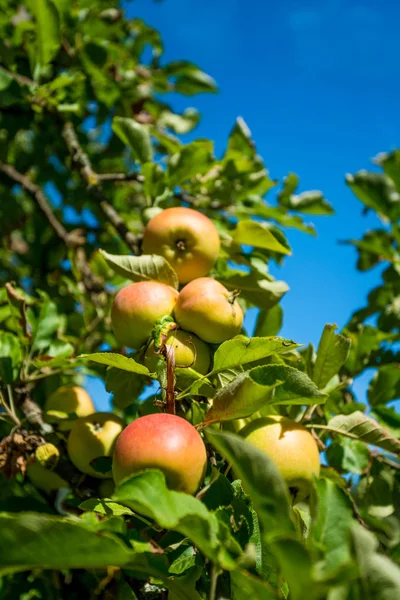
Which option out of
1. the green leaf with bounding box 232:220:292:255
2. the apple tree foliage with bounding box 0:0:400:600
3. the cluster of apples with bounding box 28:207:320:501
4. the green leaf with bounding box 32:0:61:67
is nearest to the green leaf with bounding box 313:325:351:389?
the apple tree foliage with bounding box 0:0:400:600

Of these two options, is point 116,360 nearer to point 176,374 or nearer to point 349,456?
point 176,374

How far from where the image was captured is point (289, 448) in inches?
37.6

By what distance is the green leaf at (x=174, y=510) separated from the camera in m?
0.58

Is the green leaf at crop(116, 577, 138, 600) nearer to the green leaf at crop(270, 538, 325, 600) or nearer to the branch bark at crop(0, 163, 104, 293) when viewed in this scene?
the green leaf at crop(270, 538, 325, 600)

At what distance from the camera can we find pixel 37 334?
1.50 meters

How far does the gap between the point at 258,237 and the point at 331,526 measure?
82 cm

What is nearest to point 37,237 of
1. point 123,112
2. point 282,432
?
point 123,112

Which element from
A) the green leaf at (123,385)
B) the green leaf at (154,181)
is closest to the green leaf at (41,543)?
the green leaf at (123,385)

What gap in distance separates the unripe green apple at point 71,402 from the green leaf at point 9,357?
117mm

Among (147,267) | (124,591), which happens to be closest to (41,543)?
(124,591)

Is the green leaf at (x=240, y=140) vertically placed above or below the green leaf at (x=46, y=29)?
below

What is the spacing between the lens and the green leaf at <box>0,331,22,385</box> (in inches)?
51.3

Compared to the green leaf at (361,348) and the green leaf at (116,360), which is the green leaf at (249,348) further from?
the green leaf at (361,348)

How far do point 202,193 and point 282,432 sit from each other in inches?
43.7
